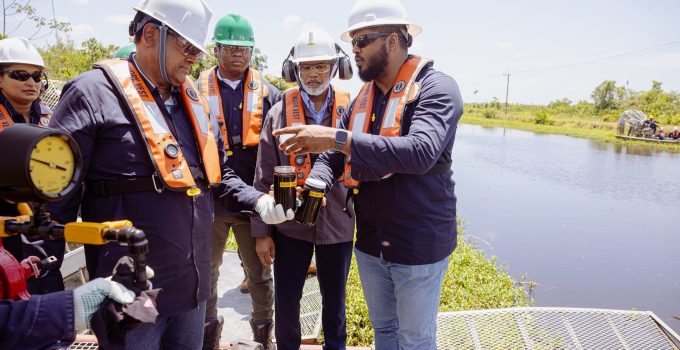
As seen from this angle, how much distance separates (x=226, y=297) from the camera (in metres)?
4.45

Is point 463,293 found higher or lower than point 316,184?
lower

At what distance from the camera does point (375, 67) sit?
246cm

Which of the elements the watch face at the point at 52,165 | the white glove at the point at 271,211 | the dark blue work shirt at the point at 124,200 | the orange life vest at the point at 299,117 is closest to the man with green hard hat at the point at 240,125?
the orange life vest at the point at 299,117

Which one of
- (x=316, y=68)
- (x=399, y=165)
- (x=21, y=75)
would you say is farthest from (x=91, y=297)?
(x=21, y=75)

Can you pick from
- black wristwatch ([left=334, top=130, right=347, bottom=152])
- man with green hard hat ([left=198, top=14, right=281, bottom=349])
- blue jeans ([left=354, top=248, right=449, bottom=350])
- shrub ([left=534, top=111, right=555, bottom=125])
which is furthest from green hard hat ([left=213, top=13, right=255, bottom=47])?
shrub ([left=534, top=111, right=555, bottom=125])

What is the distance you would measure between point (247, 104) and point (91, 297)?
2.42 meters

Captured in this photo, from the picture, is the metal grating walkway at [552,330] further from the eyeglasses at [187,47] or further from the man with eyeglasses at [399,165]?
the eyeglasses at [187,47]

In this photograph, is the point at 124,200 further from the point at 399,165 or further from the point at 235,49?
the point at 235,49

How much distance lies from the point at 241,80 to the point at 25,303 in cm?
264

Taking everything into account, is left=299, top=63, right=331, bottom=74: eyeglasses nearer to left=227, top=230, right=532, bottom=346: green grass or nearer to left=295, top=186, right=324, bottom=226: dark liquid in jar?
left=295, top=186, right=324, bottom=226: dark liquid in jar

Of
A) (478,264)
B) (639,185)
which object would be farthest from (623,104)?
(478,264)

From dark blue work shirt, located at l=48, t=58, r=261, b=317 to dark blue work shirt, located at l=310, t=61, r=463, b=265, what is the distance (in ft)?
2.70

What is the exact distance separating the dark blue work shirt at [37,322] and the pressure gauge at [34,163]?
285 mm

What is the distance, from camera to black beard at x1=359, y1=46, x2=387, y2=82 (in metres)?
2.43
